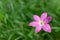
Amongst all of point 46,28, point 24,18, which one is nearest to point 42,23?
point 46,28

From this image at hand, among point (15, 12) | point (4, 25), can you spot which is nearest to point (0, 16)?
point (4, 25)

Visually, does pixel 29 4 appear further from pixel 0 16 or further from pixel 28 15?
pixel 0 16

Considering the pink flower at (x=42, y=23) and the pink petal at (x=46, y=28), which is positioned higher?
the pink flower at (x=42, y=23)

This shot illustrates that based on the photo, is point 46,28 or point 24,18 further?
point 24,18

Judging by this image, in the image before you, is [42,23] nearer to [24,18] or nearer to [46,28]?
[46,28]

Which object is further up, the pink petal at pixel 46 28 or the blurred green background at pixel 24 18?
the blurred green background at pixel 24 18

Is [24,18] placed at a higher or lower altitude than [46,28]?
higher

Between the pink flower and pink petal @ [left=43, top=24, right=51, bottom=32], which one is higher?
the pink flower

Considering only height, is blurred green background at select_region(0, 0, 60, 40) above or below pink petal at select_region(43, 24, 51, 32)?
above
